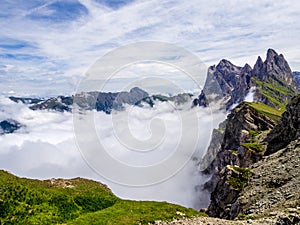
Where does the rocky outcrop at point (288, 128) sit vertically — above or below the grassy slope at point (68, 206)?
above

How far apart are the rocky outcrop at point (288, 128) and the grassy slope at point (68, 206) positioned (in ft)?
141

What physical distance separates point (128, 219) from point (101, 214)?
6218 mm

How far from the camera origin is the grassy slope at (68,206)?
162 feet

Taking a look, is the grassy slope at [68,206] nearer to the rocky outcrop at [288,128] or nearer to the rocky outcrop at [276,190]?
the rocky outcrop at [276,190]

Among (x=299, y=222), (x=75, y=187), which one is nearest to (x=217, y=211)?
(x=75, y=187)

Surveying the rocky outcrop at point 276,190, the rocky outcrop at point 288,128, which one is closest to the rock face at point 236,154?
the rocky outcrop at point 276,190

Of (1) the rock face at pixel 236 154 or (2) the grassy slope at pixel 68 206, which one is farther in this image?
(1) the rock face at pixel 236 154

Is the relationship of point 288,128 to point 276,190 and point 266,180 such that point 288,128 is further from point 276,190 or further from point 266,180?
point 276,190

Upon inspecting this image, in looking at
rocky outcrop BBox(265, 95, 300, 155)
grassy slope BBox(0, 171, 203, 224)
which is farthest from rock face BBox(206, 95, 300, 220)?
grassy slope BBox(0, 171, 203, 224)

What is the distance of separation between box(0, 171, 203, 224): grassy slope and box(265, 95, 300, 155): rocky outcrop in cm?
4302

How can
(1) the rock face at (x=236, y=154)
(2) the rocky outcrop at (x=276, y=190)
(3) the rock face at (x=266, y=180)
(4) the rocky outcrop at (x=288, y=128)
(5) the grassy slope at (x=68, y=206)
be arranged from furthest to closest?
(4) the rocky outcrop at (x=288, y=128) < (1) the rock face at (x=236, y=154) < (5) the grassy slope at (x=68, y=206) < (3) the rock face at (x=266, y=180) < (2) the rocky outcrop at (x=276, y=190)

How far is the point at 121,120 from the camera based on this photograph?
186 feet

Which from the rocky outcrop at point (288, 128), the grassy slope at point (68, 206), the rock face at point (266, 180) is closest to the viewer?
the rock face at point (266, 180)

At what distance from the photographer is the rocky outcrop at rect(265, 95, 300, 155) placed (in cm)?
8467
